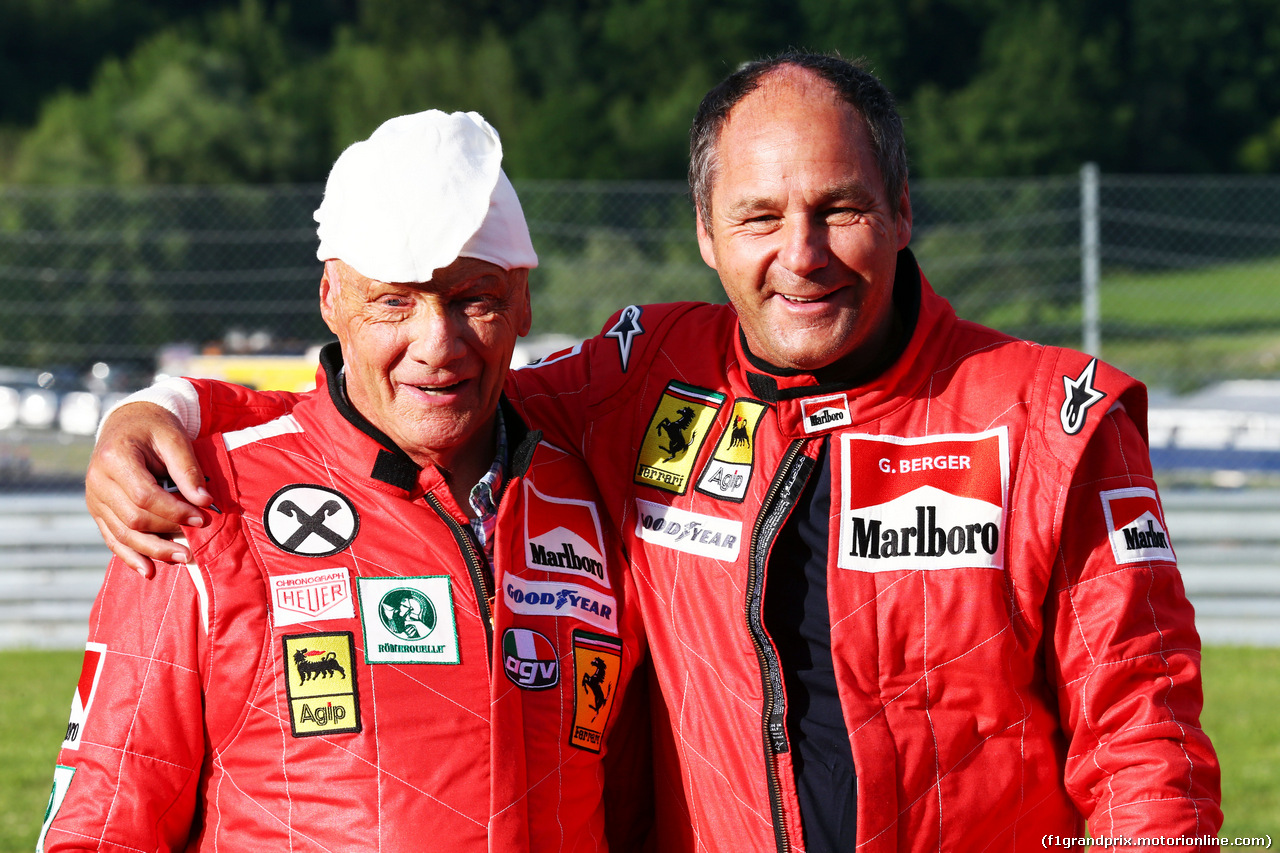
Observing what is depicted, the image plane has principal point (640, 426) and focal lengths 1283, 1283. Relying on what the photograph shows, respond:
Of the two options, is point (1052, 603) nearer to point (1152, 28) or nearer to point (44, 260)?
point (44, 260)

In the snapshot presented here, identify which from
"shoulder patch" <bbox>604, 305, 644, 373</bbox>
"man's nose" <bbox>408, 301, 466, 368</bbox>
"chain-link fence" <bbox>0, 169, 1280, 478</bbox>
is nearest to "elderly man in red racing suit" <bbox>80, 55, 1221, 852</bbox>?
"shoulder patch" <bbox>604, 305, 644, 373</bbox>

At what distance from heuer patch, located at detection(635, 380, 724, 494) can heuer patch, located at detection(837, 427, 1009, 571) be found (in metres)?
0.28

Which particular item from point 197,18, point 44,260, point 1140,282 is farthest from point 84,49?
point 1140,282

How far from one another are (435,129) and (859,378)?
0.82 metres

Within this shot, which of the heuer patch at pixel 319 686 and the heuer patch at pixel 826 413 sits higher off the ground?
the heuer patch at pixel 826 413

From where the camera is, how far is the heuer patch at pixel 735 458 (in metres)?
2.25

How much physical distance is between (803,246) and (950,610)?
2.10ft

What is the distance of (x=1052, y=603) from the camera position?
2.10 meters

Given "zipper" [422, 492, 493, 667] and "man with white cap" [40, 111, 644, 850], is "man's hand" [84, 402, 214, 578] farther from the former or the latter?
"zipper" [422, 492, 493, 667]

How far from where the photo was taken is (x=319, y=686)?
78.6 inches

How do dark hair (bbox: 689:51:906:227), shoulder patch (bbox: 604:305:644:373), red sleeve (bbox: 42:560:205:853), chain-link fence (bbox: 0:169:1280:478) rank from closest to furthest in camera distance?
red sleeve (bbox: 42:560:205:853) < dark hair (bbox: 689:51:906:227) < shoulder patch (bbox: 604:305:644:373) < chain-link fence (bbox: 0:169:1280:478)

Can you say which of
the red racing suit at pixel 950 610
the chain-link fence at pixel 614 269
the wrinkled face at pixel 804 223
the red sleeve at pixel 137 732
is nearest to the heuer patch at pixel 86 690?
the red sleeve at pixel 137 732

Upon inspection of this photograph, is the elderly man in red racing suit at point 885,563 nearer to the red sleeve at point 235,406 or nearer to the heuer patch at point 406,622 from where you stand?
the red sleeve at point 235,406

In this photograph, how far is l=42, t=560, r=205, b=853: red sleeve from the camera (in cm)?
192
